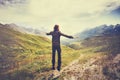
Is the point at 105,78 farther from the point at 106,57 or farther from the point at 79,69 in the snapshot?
the point at 106,57

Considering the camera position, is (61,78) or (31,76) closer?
(61,78)

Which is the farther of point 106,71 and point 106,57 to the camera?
point 106,57

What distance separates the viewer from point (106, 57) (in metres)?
32.4

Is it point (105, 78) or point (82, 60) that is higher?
point (82, 60)

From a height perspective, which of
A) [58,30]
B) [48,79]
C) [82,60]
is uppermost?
[58,30]


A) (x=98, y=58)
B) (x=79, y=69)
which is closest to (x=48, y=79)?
(x=79, y=69)

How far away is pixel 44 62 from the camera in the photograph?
1331 inches

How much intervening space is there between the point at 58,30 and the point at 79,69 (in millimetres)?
4984

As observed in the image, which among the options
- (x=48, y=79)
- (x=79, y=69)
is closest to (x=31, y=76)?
(x=48, y=79)

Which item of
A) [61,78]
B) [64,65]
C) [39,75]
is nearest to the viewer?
[61,78]

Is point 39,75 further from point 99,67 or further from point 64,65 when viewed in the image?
point 99,67

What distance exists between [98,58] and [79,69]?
4.46 m

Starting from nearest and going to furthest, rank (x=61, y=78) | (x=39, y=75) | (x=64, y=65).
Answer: (x=61, y=78)
(x=39, y=75)
(x=64, y=65)

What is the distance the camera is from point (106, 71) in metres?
28.3
